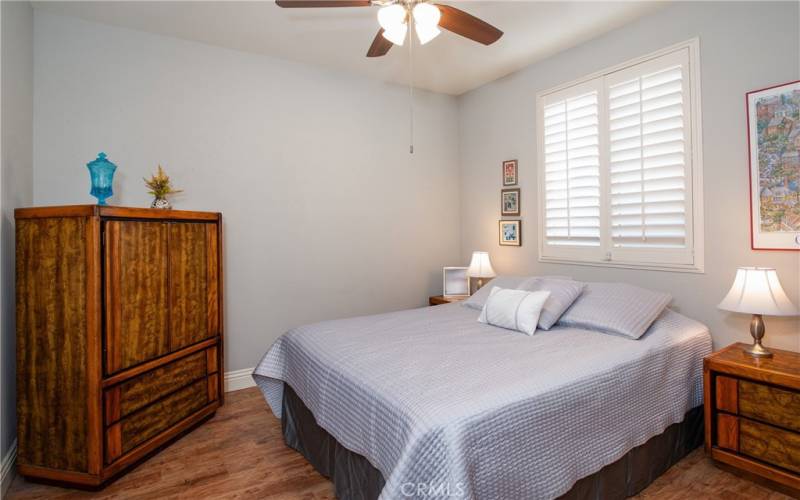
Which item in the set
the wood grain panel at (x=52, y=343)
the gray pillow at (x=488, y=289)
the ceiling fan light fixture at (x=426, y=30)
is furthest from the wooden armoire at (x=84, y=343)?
the gray pillow at (x=488, y=289)

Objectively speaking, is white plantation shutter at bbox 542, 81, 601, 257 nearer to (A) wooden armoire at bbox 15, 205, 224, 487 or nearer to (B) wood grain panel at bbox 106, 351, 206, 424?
(B) wood grain panel at bbox 106, 351, 206, 424

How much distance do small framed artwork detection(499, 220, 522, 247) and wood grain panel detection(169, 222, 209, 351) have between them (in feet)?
8.43

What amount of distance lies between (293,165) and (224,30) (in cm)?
109

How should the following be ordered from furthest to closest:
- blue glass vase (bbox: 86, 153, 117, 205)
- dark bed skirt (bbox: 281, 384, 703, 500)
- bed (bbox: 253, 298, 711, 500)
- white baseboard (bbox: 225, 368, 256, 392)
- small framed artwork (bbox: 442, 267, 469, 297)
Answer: small framed artwork (bbox: 442, 267, 469, 297) < white baseboard (bbox: 225, 368, 256, 392) < blue glass vase (bbox: 86, 153, 117, 205) < dark bed skirt (bbox: 281, 384, 703, 500) < bed (bbox: 253, 298, 711, 500)

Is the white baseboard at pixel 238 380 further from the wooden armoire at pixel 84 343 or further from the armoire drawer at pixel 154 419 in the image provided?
the wooden armoire at pixel 84 343

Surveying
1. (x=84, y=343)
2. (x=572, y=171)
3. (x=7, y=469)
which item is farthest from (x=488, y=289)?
(x=7, y=469)

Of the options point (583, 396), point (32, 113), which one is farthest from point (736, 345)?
point (32, 113)

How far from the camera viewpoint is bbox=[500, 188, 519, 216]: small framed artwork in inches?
153

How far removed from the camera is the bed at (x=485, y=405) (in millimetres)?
1410

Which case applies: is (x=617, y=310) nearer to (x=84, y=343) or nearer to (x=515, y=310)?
(x=515, y=310)

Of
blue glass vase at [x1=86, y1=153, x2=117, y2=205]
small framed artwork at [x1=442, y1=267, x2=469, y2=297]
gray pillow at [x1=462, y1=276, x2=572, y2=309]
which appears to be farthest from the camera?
small framed artwork at [x1=442, y1=267, x2=469, y2=297]

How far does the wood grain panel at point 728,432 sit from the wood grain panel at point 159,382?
9.94 feet

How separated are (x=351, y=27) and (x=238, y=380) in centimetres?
284

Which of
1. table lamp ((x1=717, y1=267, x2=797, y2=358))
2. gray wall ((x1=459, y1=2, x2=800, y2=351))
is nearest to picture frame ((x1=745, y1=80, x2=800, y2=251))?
gray wall ((x1=459, y1=2, x2=800, y2=351))
